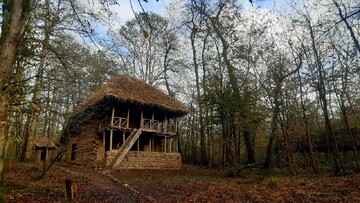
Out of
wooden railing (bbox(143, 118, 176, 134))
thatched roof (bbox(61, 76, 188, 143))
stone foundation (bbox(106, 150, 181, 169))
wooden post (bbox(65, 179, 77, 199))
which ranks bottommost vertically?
wooden post (bbox(65, 179, 77, 199))

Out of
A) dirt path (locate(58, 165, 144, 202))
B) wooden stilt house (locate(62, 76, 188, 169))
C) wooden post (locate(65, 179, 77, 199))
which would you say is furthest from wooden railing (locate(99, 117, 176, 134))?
wooden post (locate(65, 179, 77, 199))

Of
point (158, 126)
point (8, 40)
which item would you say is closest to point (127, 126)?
point (158, 126)

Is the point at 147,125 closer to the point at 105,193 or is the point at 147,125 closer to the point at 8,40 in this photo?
the point at 105,193

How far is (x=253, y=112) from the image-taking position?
16.6 metres

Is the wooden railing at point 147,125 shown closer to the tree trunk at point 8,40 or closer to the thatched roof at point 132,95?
the thatched roof at point 132,95

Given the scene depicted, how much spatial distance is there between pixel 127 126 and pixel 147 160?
2609 mm

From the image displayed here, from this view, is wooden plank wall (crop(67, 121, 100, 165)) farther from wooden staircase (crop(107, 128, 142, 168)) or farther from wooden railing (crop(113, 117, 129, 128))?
wooden staircase (crop(107, 128, 142, 168))

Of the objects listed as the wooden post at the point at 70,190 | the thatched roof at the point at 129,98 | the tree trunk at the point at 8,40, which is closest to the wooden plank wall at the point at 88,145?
the thatched roof at the point at 129,98

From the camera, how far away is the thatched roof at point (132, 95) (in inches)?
702

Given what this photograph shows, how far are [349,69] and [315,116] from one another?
7.29 metres

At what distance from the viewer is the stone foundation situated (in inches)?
647

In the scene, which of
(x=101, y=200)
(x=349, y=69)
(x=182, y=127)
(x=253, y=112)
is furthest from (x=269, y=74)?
(x=182, y=127)

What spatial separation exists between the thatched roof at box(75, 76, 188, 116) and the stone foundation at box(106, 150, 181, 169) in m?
3.38

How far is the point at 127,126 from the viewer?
18453 millimetres
